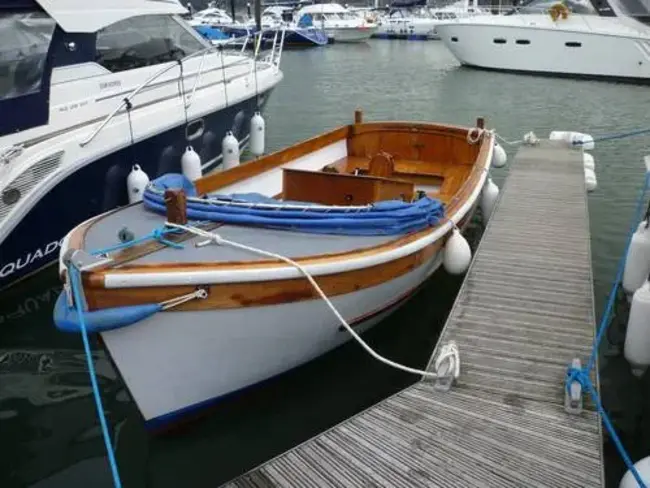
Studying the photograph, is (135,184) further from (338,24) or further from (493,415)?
(338,24)

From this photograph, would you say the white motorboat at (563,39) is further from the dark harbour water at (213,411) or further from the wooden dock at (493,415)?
the wooden dock at (493,415)


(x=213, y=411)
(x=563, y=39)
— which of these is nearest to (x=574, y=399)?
(x=213, y=411)

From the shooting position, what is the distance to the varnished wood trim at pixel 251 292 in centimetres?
382

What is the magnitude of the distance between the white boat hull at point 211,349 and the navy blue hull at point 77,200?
2.58 meters

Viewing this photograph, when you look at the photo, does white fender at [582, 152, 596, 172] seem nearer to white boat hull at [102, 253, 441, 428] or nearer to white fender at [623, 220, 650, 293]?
white fender at [623, 220, 650, 293]

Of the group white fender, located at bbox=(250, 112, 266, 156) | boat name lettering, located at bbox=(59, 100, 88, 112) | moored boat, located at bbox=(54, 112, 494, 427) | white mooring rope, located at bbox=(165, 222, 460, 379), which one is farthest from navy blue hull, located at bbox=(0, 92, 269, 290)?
white mooring rope, located at bbox=(165, 222, 460, 379)

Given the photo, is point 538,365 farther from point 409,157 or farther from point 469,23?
point 469,23

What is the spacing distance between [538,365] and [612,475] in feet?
2.82

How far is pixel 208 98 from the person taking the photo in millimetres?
9023

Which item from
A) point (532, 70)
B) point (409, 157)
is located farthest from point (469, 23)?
point (409, 157)

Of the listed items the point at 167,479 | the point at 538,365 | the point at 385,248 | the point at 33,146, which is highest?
the point at 33,146

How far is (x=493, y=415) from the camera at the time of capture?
12.8 ft

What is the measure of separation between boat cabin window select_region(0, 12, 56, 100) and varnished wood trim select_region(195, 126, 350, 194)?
7.01 feet

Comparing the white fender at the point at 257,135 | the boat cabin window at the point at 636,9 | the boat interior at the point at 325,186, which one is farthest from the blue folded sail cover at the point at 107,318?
the boat cabin window at the point at 636,9
